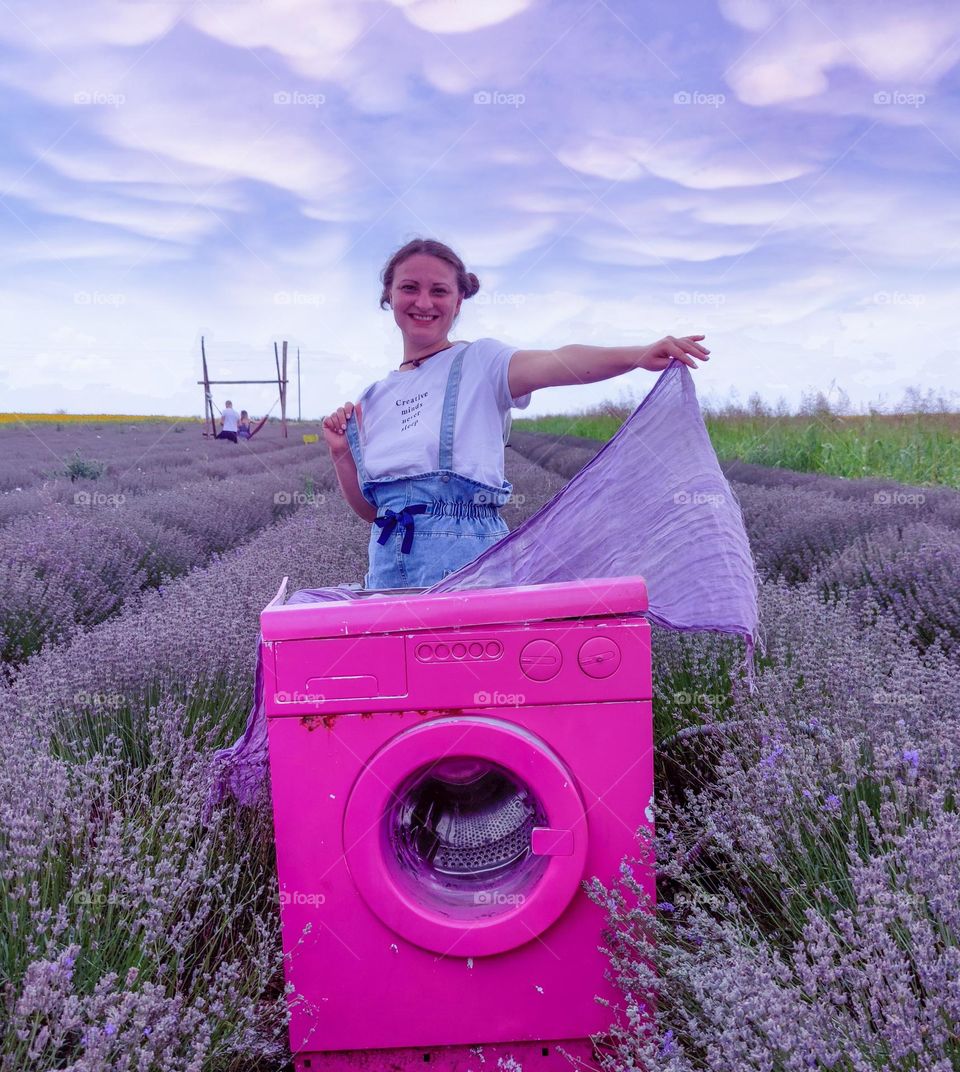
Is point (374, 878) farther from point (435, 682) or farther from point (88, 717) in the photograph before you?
point (88, 717)

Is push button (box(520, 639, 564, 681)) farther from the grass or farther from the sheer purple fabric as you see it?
the grass

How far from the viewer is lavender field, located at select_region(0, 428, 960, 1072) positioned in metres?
1.38

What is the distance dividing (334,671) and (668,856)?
2.93ft

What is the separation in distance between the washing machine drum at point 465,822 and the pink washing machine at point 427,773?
0.24 ft

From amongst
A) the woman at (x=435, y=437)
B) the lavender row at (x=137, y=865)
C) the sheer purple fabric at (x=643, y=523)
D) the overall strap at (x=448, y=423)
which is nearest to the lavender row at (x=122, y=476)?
the lavender row at (x=137, y=865)

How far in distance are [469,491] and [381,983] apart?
132 cm

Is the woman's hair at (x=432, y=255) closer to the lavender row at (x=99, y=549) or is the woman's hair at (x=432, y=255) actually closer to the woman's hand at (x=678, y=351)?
the woman's hand at (x=678, y=351)

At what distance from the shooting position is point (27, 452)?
1705 centimetres

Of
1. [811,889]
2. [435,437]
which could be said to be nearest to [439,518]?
[435,437]

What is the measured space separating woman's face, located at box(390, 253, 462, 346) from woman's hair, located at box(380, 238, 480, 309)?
3 centimetres

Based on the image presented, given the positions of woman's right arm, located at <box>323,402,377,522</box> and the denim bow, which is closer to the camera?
the denim bow

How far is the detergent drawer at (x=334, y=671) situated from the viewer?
1.82 m

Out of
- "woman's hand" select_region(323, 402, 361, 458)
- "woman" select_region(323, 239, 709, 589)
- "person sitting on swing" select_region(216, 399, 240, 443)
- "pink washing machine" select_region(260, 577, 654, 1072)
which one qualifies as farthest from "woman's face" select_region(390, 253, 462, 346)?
"person sitting on swing" select_region(216, 399, 240, 443)

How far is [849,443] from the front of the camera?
1120 cm
